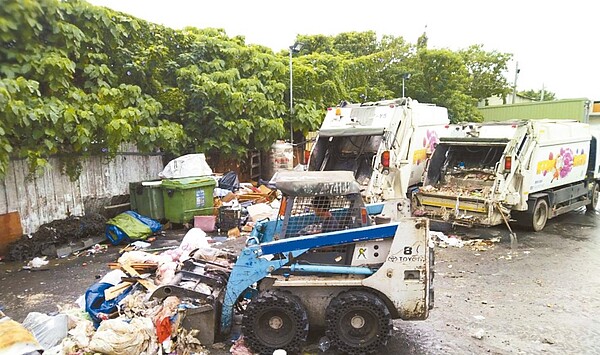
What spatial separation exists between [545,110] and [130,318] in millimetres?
21881

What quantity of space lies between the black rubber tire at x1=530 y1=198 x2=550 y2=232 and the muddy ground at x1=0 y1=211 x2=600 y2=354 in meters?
0.20

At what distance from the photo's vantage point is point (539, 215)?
8609 mm

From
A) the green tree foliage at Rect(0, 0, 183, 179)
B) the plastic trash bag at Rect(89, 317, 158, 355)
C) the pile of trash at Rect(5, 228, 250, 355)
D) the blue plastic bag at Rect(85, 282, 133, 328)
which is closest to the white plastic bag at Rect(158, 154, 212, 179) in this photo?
the green tree foliage at Rect(0, 0, 183, 179)

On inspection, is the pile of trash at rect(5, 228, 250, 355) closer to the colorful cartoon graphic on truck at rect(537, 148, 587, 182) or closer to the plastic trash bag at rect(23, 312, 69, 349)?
the plastic trash bag at rect(23, 312, 69, 349)

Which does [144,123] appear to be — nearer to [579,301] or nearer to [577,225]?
[579,301]

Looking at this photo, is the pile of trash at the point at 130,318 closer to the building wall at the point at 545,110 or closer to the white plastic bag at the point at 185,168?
the white plastic bag at the point at 185,168

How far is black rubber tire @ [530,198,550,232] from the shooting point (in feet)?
27.3

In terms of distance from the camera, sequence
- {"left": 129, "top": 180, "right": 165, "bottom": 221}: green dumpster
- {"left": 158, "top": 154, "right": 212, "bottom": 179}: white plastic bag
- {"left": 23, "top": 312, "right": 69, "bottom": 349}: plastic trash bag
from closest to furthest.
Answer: {"left": 23, "top": 312, "right": 69, "bottom": 349}: plastic trash bag < {"left": 129, "top": 180, "right": 165, "bottom": 221}: green dumpster < {"left": 158, "top": 154, "right": 212, "bottom": 179}: white plastic bag

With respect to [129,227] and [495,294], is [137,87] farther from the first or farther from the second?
[495,294]

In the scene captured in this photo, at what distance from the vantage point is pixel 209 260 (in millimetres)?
4637

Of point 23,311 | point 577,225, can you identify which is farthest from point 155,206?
point 577,225

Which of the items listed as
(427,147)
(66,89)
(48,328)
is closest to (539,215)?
(427,147)

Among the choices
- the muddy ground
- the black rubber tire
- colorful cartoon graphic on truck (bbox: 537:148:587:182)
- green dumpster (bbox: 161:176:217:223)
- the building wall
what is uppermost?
the building wall

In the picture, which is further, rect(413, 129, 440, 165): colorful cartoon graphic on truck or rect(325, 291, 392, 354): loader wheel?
rect(413, 129, 440, 165): colorful cartoon graphic on truck
